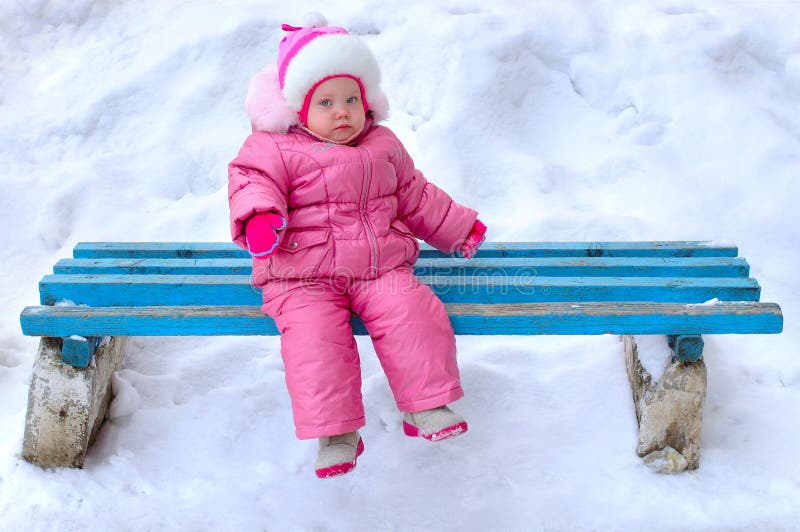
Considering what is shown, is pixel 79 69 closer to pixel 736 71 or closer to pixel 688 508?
pixel 736 71

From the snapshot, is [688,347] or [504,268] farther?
[504,268]

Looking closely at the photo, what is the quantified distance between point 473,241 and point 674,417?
798mm

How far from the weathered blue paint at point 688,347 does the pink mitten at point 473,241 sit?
0.65 m

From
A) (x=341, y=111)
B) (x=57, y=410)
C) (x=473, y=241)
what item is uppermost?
(x=341, y=111)

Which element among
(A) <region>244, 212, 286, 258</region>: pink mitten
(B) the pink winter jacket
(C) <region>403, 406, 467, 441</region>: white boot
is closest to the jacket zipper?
(B) the pink winter jacket

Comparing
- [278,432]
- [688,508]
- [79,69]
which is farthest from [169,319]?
[79,69]

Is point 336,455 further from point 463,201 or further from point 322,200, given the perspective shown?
point 463,201

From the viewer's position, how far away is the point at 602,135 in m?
4.22

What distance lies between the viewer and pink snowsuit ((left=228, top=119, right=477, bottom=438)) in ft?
7.43

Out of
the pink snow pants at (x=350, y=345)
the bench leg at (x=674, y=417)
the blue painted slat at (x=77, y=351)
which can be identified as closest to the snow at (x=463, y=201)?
the bench leg at (x=674, y=417)

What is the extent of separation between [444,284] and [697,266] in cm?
83

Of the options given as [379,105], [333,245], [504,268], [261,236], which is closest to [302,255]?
[333,245]

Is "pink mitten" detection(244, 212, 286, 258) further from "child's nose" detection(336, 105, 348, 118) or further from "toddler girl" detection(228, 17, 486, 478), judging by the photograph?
"child's nose" detection(336, 105, 348, 118)

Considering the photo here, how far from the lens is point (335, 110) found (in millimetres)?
2436
